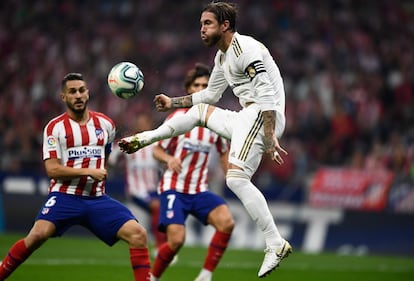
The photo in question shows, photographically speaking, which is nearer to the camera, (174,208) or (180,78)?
(174,208)

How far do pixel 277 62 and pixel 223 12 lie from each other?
42.1 feet

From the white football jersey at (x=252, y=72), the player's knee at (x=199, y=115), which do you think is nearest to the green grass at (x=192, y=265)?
the player's knee at (x=199, y=115)

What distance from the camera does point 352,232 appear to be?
16.7 meters

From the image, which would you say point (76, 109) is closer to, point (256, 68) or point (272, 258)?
point (256, 68)

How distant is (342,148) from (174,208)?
30.0 ft

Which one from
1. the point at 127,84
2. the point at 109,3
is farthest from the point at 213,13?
the point at 109,3

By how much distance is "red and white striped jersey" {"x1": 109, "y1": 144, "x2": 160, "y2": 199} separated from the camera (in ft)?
49.6

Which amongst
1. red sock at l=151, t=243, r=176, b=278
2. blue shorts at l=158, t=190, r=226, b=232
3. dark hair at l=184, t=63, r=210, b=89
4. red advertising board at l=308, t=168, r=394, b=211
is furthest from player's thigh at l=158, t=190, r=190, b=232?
red advertising board at l=308, t=168, r=394, b=211

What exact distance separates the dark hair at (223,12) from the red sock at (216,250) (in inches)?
108

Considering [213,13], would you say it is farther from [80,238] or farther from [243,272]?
[80,238]

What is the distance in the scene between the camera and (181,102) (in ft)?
29.3

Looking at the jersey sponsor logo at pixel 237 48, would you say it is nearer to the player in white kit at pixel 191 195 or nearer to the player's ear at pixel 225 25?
the player's ear at pixel 225 25

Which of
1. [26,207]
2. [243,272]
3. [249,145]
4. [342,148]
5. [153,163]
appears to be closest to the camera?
[249,145]

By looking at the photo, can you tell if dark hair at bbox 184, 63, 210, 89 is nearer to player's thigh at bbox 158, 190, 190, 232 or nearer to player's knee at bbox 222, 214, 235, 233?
player's thigh at bbox 158, 190, 190, 232
